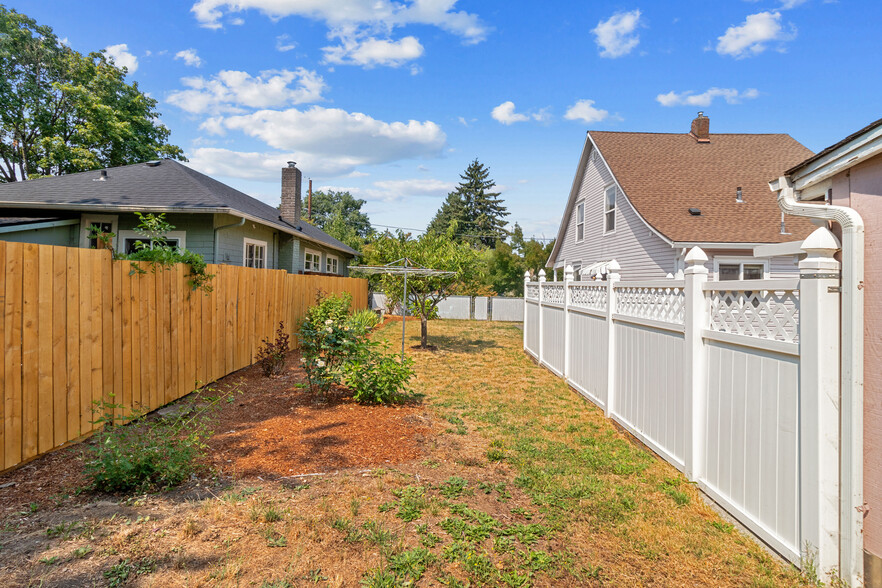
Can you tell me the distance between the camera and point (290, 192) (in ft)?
52.3

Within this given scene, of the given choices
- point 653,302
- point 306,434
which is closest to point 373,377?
point 306,434

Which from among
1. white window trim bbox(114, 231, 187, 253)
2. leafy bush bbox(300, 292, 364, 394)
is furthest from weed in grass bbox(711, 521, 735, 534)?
white window trim bbox(114, 231, 187, 253)

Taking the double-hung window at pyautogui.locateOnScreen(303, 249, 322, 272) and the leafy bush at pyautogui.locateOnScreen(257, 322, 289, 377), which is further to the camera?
the double-hung window at pyautogui.locateOnScreen(303, 249, 322, 272)

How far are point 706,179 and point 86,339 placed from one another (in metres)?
13.8

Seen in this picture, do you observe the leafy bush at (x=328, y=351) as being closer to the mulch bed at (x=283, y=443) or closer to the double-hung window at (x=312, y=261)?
the mulch bed at (x=283, y=443)

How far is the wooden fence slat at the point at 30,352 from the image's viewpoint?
3596 millimetres

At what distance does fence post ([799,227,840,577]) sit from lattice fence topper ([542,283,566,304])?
18.7ft

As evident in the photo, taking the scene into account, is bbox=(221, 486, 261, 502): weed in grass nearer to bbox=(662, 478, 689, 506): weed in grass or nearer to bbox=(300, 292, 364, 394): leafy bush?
bbox=(300, 292, 364, 394): leafy bush

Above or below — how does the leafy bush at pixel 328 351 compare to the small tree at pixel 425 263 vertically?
below

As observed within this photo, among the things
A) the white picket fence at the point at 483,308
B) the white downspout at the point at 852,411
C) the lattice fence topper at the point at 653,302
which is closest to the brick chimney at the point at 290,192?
the white picket fence at the point at 483,308

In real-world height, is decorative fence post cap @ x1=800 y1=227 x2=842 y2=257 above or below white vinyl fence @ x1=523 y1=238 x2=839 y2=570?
above

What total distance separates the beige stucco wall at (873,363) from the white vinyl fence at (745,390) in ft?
0.43

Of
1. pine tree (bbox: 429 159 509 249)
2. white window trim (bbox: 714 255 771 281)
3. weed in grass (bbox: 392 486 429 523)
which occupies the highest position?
pine tree (bbox: 429 159 509 249)

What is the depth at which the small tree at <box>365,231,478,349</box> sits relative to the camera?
11.8 meters
